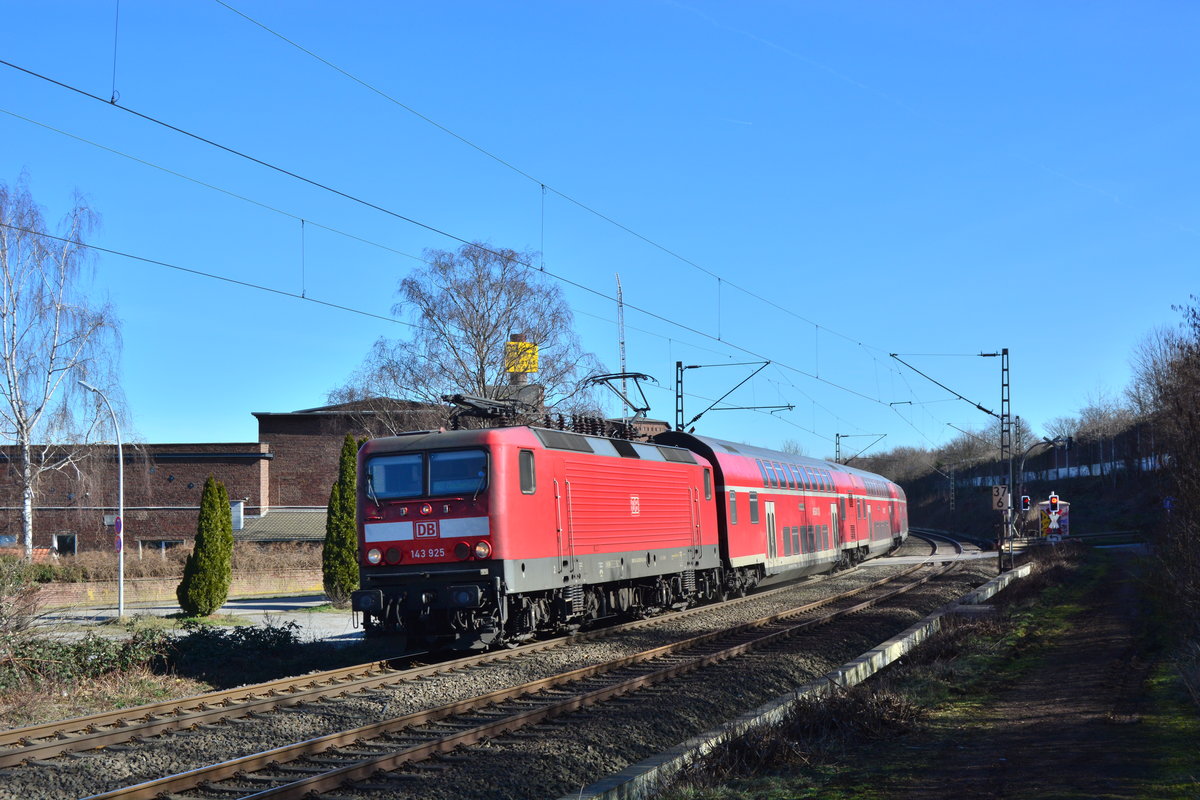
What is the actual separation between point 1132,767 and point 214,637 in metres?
12.7

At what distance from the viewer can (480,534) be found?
15.1m

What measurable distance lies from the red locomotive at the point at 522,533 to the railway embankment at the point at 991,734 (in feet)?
17.2

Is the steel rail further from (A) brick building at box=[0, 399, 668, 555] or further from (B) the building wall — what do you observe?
(B) the building wall

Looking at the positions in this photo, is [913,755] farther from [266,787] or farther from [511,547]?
[511,547]

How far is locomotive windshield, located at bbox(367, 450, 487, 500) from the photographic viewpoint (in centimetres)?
1533

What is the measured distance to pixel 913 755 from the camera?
950cm

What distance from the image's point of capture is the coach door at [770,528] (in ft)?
90.9

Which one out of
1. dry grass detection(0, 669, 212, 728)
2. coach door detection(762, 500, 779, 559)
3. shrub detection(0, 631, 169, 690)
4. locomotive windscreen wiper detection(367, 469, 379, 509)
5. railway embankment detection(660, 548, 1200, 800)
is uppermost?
locomotive windscreen wiper detection(367, 469, 379, 509)

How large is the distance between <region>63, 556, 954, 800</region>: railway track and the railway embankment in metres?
2.41

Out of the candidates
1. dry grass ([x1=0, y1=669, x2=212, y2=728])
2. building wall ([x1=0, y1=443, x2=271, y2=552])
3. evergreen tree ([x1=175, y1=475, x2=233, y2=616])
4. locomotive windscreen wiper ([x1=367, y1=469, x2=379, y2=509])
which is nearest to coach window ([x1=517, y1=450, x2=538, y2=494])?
locomotive windscreen wiper ([x1=367, y1=469, x2=379, y2=509])

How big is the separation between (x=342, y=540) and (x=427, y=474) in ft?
45.9

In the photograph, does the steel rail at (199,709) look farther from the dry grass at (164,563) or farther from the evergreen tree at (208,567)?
the dry grass at (164,563)

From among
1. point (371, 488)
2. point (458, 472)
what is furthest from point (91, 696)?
point (458, 472)

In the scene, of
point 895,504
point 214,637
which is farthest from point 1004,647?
point 895,504
